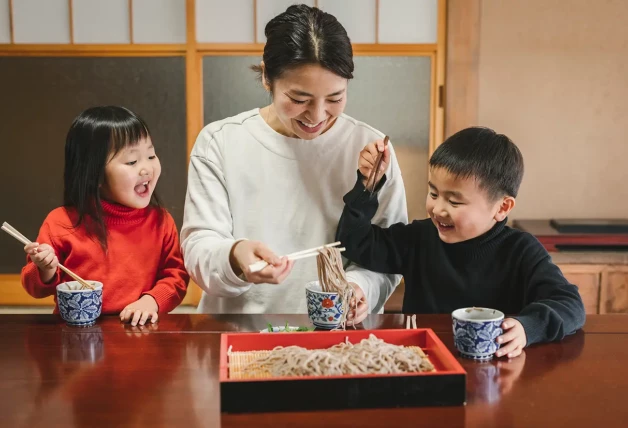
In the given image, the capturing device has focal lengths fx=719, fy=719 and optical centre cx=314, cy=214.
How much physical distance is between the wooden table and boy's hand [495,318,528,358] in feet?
0.07

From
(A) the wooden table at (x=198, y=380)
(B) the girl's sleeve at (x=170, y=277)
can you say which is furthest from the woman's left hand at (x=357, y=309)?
(B) the girl's sleeve at (x=170, y=277)

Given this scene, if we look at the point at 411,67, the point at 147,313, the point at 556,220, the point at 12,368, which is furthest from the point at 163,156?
the point at 12,368

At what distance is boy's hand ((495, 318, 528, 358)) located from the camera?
1.49 meters

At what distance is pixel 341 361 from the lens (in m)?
1.28

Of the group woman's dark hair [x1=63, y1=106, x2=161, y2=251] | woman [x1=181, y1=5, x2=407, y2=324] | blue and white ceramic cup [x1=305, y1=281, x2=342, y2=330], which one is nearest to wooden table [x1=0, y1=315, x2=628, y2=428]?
blue and white ceramic cup [x1=305, y1=281, x2=342, y2=330]

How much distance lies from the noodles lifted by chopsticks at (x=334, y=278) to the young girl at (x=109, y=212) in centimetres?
52

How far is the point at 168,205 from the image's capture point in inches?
169

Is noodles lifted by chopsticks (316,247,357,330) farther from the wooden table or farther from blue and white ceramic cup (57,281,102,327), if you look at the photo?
blue and white ceramic cup (57,281,102,327)

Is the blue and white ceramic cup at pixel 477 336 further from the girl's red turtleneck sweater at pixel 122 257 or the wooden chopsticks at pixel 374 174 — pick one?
the girl's red turtleneck sweater at pixel 122 257

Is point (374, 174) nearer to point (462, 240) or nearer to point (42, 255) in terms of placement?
point (462, 240)

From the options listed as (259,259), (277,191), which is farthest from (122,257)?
(259,259)

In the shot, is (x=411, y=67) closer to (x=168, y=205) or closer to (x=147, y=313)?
(x=168, y=205)

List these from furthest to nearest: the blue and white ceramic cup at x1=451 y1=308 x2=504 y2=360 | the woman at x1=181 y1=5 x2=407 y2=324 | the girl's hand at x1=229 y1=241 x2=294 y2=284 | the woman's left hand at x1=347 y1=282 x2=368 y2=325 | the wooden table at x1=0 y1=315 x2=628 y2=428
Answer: the woman at x1=181 y1=5 x2=407 y2=324
the woman's left hand at x1=347 y1=282 x2=368 y2=325
the girl's hand at x1=229 y1=241 x2=294 y2=284
the blue and white ceramic cup at x1=451 y1=308 x2=504 y2=360
the wooden table at x1=0 y1=315 x2=628 y2=428

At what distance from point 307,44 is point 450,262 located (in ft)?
2.24
